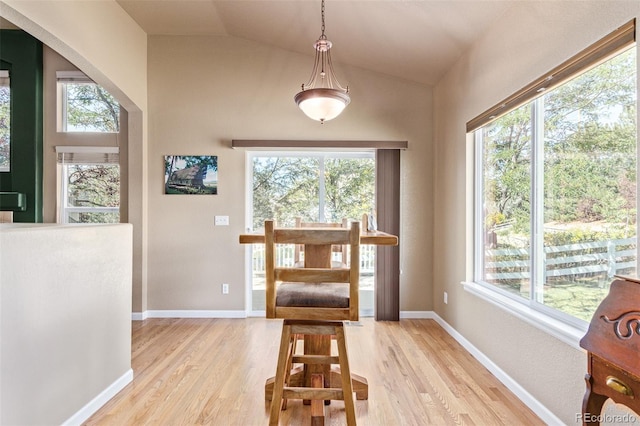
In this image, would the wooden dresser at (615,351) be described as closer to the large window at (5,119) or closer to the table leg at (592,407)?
the table leg at (592,407)

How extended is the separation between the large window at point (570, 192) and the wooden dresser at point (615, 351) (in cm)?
67

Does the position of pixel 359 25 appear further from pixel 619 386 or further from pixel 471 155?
pixel 619 386

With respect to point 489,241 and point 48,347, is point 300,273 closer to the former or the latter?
point 48,347

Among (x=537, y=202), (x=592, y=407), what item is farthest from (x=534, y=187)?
(x=592, y=407)

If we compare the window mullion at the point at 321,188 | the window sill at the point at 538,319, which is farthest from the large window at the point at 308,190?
the window sill at the point at 538,319

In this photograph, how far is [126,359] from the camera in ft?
7.71

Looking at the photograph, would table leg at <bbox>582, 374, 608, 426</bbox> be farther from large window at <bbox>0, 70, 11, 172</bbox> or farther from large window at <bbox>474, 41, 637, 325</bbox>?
large window at <bbox>0, 70, 11, 172</bbox>

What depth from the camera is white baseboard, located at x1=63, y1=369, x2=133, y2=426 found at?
6.07ft

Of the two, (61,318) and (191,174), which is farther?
(191,174)

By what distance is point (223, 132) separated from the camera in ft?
12.8

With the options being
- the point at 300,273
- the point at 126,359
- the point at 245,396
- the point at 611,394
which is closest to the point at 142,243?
the point at 126,359

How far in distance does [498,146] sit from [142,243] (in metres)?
3.69

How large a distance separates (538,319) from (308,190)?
261 cm

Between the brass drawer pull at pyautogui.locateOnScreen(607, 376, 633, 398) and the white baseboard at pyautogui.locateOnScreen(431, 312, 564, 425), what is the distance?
1.02 m
